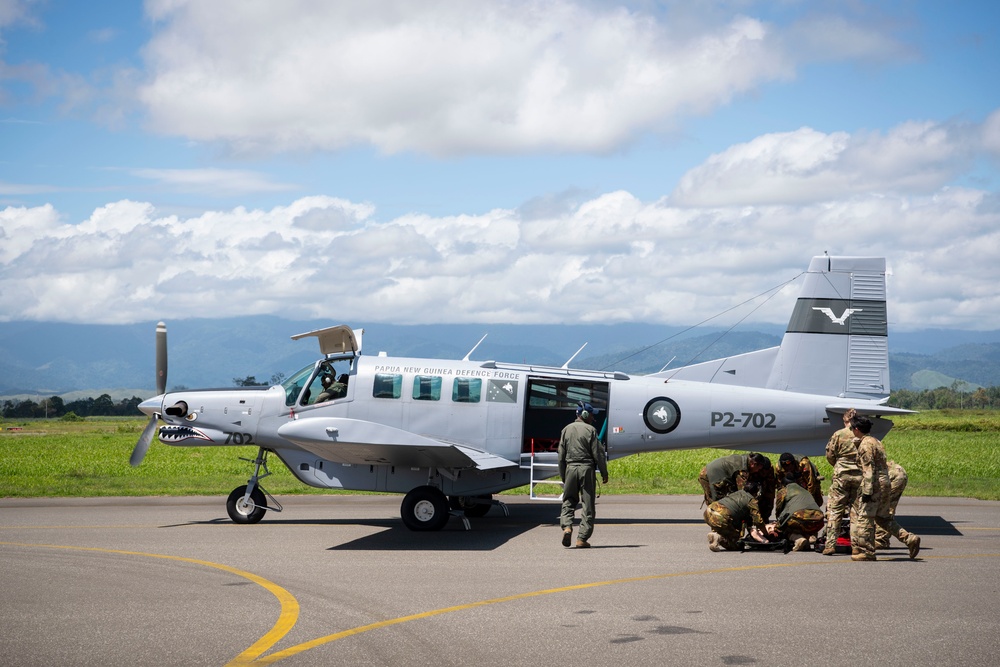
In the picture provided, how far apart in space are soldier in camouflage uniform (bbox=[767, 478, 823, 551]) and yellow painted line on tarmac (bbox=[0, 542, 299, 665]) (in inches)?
263

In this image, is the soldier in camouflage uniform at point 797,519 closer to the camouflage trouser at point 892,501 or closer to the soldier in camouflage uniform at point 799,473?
the soldier in camouflage uniform at point 799,473

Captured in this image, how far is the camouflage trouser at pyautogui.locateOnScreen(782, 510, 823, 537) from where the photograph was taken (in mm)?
12789

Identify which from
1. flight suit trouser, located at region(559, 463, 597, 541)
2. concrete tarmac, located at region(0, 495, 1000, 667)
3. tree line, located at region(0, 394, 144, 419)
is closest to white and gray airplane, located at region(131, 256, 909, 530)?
concrete tarmac, located at region(0, 495, 1000, 667)

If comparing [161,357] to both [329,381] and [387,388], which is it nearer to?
[329,381]

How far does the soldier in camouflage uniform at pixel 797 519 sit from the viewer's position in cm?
1280

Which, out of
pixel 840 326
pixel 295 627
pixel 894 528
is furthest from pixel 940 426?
pixel 295 627

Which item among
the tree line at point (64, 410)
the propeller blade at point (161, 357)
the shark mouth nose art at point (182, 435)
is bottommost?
the tree line at point (64, 410)

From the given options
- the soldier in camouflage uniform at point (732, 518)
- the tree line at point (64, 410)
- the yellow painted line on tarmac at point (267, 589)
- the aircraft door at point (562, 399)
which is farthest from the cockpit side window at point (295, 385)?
the tree line at point (64, 410)

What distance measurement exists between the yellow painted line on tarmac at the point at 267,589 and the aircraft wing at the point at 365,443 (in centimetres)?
230

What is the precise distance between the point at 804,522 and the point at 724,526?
108 cm

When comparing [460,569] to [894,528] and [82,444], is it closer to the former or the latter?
[894,528]

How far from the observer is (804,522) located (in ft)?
42.0

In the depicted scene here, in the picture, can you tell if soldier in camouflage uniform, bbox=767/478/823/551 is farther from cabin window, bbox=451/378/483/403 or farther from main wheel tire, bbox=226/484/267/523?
main wheel tire, bbox=226/484/267/523

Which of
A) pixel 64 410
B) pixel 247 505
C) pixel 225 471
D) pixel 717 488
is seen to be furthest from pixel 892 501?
pixel 64 410
